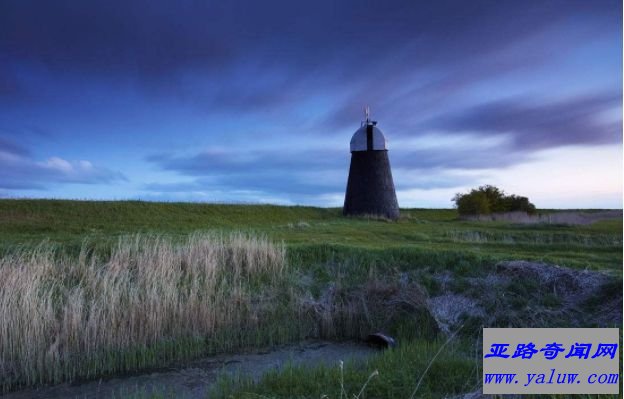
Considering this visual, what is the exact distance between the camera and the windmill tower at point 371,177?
92.2ft

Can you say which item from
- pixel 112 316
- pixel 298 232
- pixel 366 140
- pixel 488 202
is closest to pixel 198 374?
pixel 112 316

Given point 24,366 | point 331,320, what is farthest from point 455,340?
point 24,366

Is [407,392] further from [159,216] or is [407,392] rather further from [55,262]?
[159,216]

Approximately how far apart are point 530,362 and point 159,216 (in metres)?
22.5

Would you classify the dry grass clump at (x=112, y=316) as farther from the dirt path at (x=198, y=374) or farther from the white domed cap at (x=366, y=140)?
the white domed cap at (x=366, y=140)

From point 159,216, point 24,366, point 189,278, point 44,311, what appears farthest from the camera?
point 159,216

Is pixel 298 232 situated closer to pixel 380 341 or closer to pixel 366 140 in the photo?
pixel 380 341

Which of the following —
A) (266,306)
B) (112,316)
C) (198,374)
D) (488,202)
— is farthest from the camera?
(488,202)

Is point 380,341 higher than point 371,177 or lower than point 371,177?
lower

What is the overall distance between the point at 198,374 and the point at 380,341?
314 cm

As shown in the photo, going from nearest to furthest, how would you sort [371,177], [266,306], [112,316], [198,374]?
[198,374] → [112,316] → [266,306] → [371,177]

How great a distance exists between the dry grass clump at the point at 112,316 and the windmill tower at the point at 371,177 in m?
18.5

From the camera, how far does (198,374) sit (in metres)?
6.38

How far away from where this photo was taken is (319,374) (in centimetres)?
531
